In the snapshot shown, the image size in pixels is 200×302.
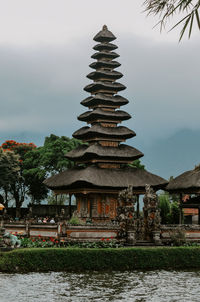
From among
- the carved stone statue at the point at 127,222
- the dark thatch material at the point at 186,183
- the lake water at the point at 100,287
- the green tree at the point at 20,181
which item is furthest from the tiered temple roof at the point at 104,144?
the lake water at the point at 100,287

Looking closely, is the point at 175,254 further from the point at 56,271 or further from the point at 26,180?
the point at 26,180

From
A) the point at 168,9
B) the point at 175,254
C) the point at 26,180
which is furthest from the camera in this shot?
the point at 26,180

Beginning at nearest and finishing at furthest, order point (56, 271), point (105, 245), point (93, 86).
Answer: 1. point (56, 271)
2. point (105, 245)
3. point (93, 86)

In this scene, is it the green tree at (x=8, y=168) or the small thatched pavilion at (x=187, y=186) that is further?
the green tree at (x=8, y=168)

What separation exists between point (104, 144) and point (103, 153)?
6.55 feet

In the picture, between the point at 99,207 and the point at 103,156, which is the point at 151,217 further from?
the point at 103,156

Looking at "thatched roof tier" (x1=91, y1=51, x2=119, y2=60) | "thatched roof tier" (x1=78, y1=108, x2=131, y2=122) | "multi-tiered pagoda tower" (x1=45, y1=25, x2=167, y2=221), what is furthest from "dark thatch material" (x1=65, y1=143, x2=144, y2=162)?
"thatched roof tier" (x1=91, y1=51, x2=119, y2=60)

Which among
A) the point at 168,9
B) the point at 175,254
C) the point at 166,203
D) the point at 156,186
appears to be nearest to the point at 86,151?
the point at 156,186

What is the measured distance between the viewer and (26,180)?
58625 millimetres

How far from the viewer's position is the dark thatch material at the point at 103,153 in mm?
41219

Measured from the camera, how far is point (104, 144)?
43.2m

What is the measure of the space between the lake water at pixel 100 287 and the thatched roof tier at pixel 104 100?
22.3 meters

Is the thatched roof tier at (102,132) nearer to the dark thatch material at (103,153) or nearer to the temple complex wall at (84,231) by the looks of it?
the dark thatch material at (103,153)

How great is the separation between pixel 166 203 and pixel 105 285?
27.5 metres
